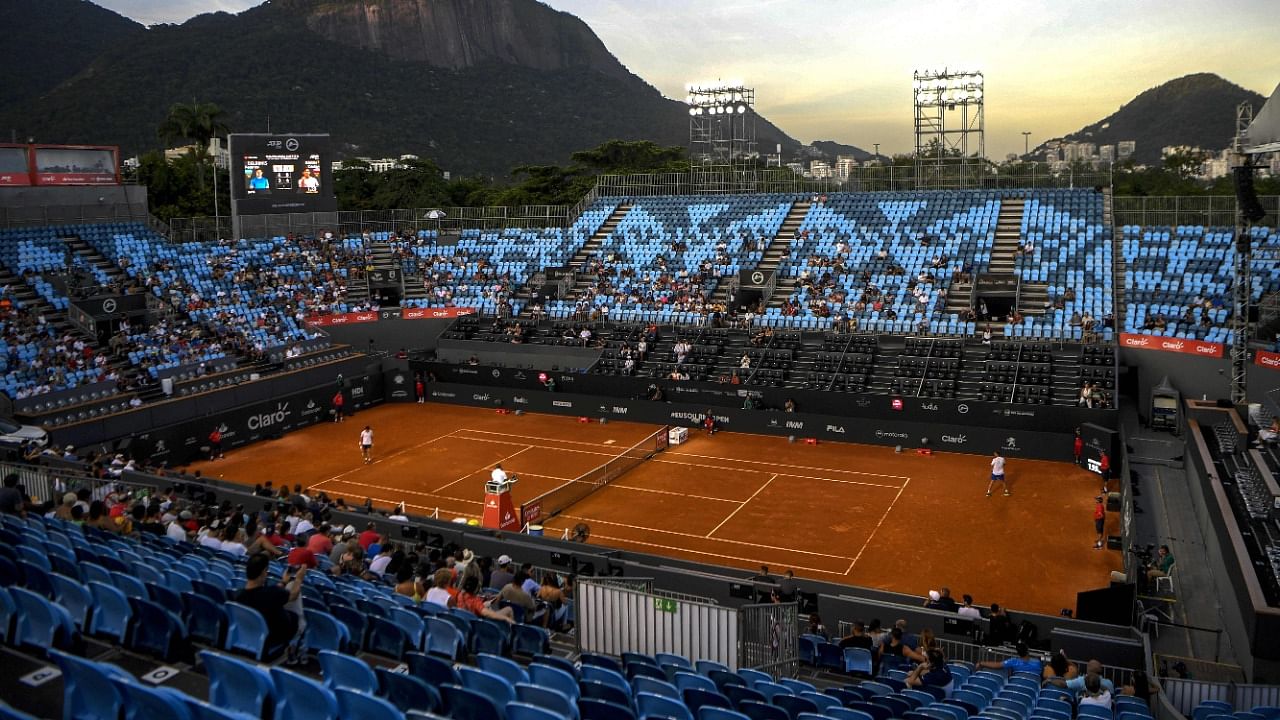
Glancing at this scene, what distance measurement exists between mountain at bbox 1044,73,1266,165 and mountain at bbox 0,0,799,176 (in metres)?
73.3

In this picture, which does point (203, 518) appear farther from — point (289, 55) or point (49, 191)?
point (289, 55)

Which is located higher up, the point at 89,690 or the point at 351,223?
the point at 351,223

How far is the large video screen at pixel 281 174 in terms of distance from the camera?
50.0m

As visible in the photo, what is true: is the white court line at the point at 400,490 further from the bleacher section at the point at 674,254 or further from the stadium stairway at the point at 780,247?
the stadium stairway at the point at 780,247

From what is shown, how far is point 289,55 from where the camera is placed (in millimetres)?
134625

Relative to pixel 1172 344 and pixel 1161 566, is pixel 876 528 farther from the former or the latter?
pixel 1172 344

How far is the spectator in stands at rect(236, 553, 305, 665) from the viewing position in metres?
9.47

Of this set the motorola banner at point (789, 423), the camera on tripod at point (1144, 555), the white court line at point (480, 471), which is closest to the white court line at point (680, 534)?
the white court line at point (480, 471)

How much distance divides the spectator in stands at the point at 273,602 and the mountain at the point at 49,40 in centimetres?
11736

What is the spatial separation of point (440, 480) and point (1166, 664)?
21.9 metres

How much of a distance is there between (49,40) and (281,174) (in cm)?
9576

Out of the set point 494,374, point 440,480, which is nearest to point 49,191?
point 494,374

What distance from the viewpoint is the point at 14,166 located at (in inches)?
1810

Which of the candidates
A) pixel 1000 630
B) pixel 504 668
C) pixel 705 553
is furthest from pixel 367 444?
pixel 504 668
